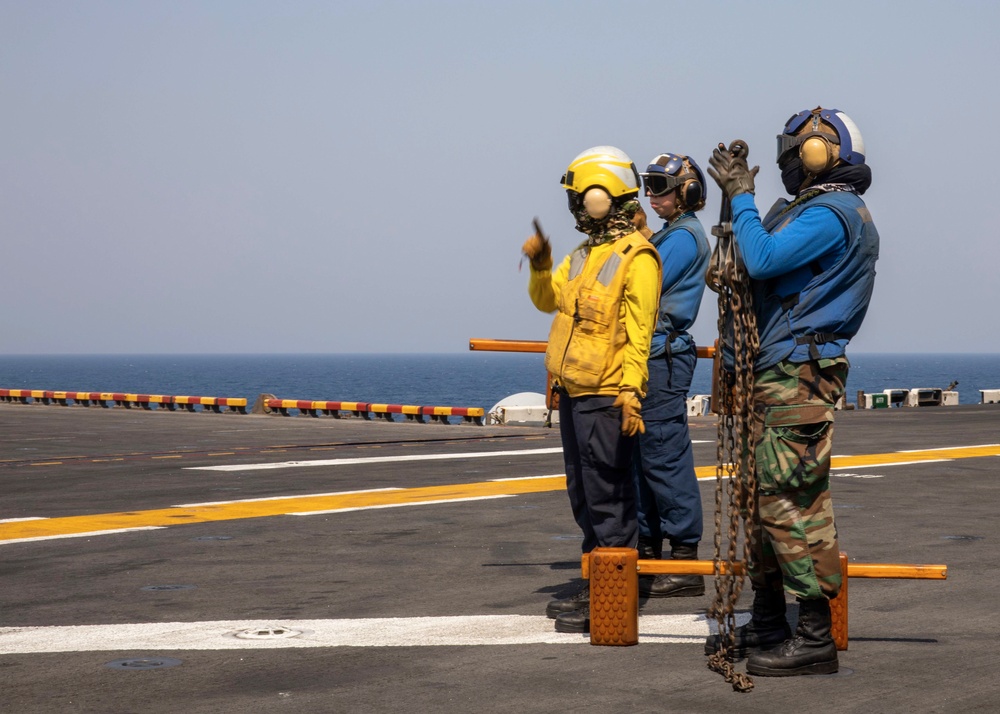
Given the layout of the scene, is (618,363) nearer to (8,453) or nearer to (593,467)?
(593,467)

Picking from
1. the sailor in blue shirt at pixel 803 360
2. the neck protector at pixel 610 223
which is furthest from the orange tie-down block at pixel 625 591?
the neck protector at pixel 610 223

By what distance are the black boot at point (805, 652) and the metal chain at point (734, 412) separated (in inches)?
5.0

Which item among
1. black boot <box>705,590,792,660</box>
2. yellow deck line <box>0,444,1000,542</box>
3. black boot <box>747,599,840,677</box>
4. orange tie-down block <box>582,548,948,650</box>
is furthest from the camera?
yellow deck line <box>0,444,1000,542</box>

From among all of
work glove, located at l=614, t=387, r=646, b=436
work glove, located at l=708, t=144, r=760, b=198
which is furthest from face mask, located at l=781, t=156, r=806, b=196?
work glove, located at l=614, t=387, r=646, b=436

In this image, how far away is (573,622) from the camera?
5227 millimetres

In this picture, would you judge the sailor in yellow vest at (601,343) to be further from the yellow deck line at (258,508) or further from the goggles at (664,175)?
the yellow deck line at (258,508)

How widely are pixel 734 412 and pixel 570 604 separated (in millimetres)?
1276

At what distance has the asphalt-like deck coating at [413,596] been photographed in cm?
423

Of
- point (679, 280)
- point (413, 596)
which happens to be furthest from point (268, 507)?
point (679, 280)

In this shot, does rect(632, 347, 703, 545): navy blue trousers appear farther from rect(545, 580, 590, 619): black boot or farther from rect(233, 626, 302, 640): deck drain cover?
rect(233, 626, 302, 640): deck drain cover

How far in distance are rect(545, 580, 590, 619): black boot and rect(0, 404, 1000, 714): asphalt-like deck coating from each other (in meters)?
0.12

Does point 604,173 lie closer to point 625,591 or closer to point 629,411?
point 629,411

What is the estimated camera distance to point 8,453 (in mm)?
15539

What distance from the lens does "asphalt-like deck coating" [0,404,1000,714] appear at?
13.9ft
